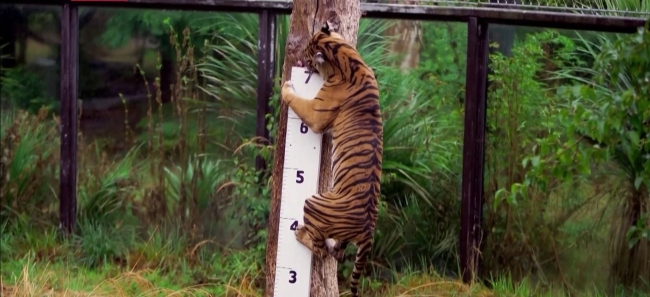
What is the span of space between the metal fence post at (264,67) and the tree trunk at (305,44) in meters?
1.99

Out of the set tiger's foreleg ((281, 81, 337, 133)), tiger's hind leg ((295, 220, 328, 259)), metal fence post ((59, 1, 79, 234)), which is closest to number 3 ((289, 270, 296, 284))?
tiger's hind leg ((295, 220, 328, 259))

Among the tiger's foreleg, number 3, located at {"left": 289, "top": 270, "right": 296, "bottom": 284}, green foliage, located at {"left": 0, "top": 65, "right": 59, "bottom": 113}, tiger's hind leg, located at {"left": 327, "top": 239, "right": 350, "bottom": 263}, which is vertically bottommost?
number 3, located at {"left": 289, "top": 270, "right": 296, "bottom": 284}

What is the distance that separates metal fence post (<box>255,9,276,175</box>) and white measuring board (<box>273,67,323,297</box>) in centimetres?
217

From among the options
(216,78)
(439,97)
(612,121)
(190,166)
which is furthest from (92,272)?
(612,121)

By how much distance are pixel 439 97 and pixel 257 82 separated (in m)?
1.34

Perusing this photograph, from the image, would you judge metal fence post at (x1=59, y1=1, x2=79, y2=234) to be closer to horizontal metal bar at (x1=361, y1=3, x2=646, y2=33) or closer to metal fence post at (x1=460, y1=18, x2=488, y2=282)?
horizontal metal bar at (x1=361, y1=3, x2=646, y2=33)

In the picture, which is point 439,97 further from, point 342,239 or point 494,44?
point 342,239

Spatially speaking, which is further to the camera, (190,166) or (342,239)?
(190,166)

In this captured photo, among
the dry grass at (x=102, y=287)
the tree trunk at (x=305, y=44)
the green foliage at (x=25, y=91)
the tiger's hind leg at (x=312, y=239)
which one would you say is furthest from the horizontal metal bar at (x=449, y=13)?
the tiger's hind leg at (x=312, y=239)

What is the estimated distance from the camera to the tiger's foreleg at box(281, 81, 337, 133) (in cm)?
450

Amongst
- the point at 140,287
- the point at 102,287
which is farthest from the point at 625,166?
the point at 102,287

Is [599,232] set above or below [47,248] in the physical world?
above

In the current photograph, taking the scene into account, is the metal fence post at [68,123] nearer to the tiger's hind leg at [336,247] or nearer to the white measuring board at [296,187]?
the white measuring board at [296,187]

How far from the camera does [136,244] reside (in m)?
7.27
